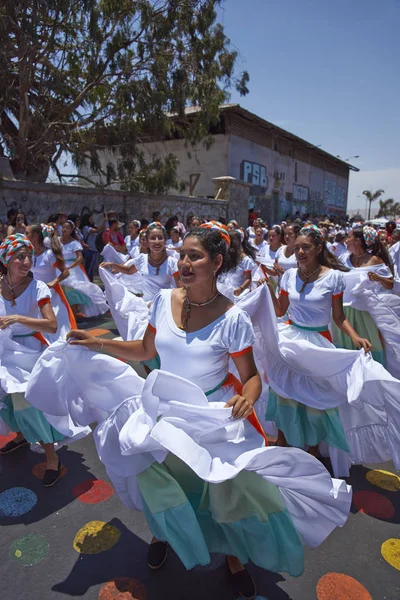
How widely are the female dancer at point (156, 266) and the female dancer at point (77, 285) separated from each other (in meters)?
2.15

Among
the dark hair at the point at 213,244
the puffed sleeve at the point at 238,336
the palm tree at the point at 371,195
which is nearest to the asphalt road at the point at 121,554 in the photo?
the puffed sleeve at the point at 238,336

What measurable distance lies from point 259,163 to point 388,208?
172ft

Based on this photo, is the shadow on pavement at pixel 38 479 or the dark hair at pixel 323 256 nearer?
the shadow on pavement at pixel 38 479

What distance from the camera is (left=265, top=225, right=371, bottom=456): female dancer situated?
3.33m

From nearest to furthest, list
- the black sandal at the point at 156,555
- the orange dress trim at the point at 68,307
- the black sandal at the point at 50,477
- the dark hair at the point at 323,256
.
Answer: the black sandal at the point at 156,555 < the black sandal at the point at 50,477 < the dark hair at the point at 323,256 < the orange dress trim at the point at 68,307

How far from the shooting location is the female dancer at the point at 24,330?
321cm

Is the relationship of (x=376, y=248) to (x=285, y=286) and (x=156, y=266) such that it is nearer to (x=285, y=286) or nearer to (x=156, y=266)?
(x=285, y=286)

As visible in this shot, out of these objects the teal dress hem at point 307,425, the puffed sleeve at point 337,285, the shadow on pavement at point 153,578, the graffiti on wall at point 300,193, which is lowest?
the shadow on pavement at point 153,578

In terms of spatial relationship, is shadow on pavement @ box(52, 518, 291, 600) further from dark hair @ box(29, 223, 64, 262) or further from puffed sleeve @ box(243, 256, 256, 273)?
puffed sleeve @ box(243, 256, 256, 273)

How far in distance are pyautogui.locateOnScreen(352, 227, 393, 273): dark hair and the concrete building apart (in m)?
14.6

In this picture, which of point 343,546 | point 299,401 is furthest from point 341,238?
point 343,546

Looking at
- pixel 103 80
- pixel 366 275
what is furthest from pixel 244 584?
pixel 103 80

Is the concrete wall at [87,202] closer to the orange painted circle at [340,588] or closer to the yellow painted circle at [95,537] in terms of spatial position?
the yellow painted circle at [95,537]

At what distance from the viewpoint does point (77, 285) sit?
7.55 metres
